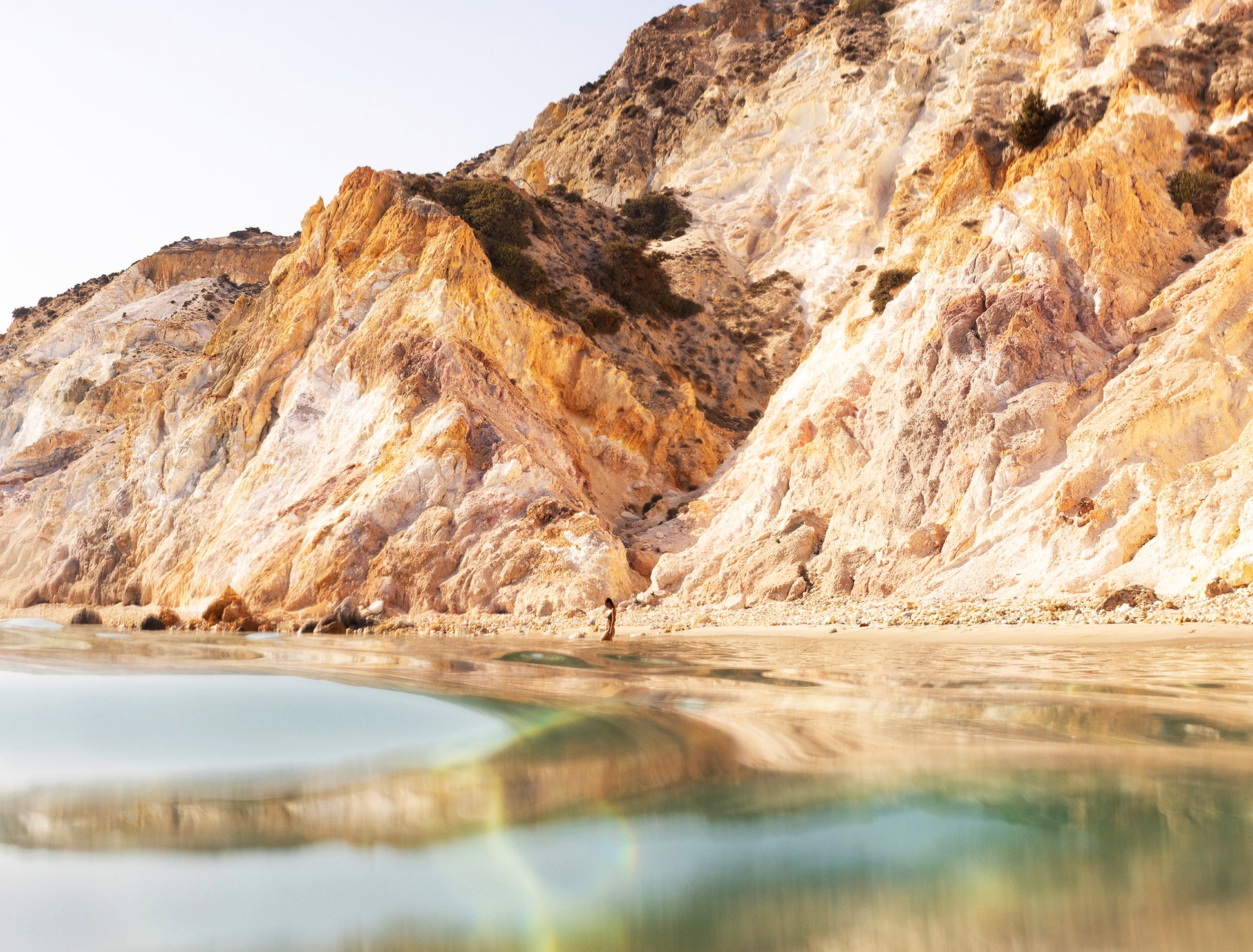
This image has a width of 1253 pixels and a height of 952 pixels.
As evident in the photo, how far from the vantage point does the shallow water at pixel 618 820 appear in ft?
8.42

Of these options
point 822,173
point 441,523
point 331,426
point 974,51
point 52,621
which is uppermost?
point 974,51

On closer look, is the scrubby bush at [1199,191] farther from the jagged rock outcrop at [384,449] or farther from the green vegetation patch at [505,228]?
the green vegetation patch at [505,228]

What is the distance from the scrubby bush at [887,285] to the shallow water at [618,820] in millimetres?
15026

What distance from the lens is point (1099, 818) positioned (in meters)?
3.24

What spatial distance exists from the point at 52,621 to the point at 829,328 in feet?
63.0

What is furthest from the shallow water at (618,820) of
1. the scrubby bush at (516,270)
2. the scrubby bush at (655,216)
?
the scrubby bush at (655,216)

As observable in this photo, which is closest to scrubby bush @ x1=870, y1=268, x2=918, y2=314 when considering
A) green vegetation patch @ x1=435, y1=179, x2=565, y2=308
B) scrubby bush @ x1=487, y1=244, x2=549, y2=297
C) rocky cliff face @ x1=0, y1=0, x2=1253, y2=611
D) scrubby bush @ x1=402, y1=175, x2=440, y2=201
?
rocky cliff face @ x1=0, y1=0, x2=1253, y2=611

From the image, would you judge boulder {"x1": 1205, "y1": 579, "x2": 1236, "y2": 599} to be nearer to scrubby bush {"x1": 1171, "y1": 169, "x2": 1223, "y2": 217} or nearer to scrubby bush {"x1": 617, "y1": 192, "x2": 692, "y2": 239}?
scrubby bush {"x1": 1171, "y1": 169, "x2": 1223, "y2": 217}

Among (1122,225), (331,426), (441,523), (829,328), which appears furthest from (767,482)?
(331,426)

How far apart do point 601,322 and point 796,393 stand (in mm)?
10333

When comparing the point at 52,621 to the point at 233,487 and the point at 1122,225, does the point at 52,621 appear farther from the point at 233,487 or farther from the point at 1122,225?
the point at 1122,225

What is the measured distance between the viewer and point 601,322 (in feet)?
98.6

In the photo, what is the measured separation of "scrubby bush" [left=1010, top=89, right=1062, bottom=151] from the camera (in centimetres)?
2042

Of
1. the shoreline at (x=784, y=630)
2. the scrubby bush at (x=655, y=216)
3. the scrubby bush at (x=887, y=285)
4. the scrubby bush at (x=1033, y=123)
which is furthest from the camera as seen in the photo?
the scrubby bush at (x=655, y=216)
